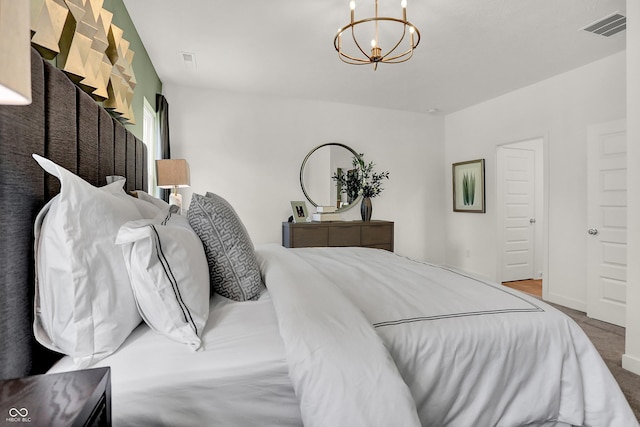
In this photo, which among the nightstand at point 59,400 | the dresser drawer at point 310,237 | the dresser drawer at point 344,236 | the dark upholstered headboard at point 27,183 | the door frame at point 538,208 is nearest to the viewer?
the nightstand at point 59,400

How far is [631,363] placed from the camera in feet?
7.23

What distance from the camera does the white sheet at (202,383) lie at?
2.83 feet

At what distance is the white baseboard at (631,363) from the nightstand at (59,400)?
2961 millimetres

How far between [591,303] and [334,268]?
121 inches

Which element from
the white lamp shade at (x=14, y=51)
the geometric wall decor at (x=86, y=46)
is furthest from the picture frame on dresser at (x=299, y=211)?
the white lamp shade at (x=14, y=51)

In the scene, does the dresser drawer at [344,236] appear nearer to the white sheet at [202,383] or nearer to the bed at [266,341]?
the bed at [266,341]

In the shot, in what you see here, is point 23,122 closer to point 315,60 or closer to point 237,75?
point 315,60

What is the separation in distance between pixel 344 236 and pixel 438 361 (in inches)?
127

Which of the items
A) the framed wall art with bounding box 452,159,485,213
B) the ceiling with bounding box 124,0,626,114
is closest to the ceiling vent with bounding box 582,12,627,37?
the ceiling with bounding box 124,0,626,114

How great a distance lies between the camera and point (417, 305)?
4.32 ft

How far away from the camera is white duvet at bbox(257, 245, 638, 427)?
2.88 feet

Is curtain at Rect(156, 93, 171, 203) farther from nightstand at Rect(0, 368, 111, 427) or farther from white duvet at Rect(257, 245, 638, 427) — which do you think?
nightstand at Rect(0, 368, 111, 427)

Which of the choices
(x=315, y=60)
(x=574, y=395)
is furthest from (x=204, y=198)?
(x=315, y=60)

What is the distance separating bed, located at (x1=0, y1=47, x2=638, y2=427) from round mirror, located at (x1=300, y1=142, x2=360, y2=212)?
10.6 feet
